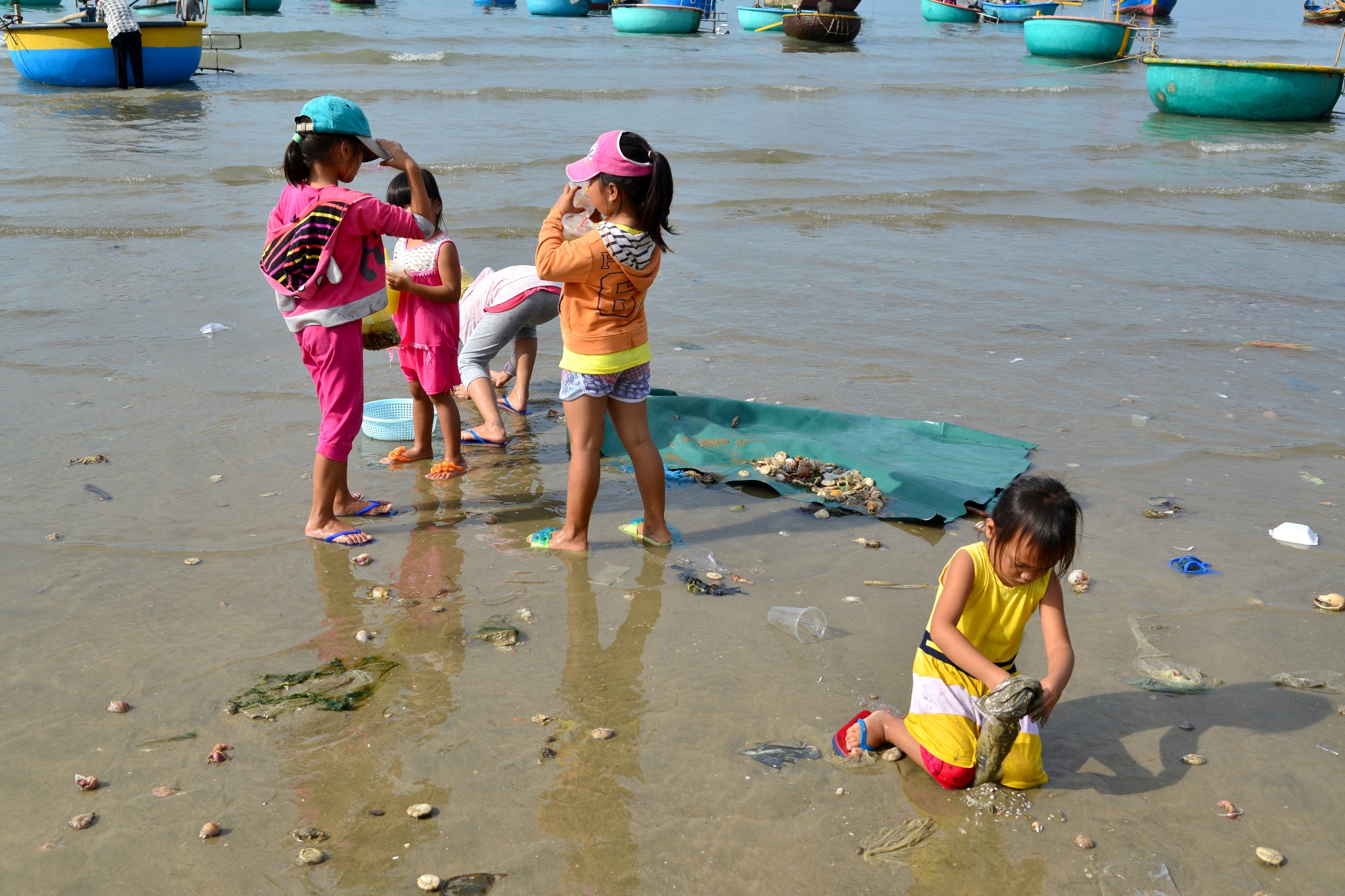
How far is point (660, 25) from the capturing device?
4034cm

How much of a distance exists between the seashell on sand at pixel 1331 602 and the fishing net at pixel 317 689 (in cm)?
334

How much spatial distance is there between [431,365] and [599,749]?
2401 mm

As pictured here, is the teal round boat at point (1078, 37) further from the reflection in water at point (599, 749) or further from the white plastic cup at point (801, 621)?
the reflection in water at point (599, 749)

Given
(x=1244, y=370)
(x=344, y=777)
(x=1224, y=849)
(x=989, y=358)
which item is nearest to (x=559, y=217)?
(x=344, y=777)

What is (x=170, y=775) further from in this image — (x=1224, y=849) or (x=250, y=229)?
(x=250, y=229)

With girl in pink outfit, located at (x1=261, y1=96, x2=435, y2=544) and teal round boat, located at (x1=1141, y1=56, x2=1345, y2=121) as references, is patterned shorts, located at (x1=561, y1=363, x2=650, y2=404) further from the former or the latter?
teal round boat, located at (x1=1141, y1=56, x2=1345, y2=121)

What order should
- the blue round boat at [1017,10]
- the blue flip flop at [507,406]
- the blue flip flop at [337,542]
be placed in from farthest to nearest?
1. the blue round boat at [1017,10]
2. the blue flip flop at [507,406]
3. the blue flip flop at [337,542]

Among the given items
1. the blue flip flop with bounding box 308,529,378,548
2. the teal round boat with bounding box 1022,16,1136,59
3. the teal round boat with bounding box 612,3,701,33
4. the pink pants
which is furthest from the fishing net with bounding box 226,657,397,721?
the teal round boat with bounding box 612,3,701,33

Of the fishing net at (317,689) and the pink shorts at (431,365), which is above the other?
the pink shorts at (431,365)

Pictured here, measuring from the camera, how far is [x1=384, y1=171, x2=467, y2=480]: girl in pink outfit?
462 cm

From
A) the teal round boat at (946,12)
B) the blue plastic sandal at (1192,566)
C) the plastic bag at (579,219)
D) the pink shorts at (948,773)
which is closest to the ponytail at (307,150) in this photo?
the plastic bag at (579,219)

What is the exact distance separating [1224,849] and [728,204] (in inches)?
397

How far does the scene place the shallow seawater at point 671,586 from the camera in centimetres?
263

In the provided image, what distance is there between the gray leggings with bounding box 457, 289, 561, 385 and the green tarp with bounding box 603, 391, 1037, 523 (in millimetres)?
734
